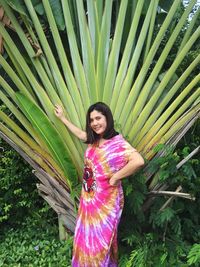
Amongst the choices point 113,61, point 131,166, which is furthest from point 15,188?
point 131,166

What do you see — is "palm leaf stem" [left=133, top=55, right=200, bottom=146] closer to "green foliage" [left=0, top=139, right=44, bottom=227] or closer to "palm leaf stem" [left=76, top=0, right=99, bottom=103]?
"palm leaf stem" [left=76, top=0, right=99, bottom=103]

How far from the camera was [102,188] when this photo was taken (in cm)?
197

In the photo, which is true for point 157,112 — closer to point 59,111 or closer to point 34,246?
point 59,111

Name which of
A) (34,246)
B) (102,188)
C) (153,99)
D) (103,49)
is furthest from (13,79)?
(34,246)

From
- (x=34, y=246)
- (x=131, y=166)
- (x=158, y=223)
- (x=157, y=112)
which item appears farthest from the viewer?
(x=34, y=246)

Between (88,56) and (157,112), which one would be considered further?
(88,56)

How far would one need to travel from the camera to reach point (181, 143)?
2826 mm

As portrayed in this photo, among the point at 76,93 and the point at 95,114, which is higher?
the point at 76,93

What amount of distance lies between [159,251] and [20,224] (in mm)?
1512

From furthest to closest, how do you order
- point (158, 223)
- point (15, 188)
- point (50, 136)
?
point (15, 188), point (50, 136), point (158, 223)

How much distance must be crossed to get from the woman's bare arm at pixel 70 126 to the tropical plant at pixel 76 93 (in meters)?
0.06

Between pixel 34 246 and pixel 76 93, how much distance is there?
1.27 m

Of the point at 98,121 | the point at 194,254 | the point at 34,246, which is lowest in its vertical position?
the point at 194,254

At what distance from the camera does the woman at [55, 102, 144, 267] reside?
6.40ft
